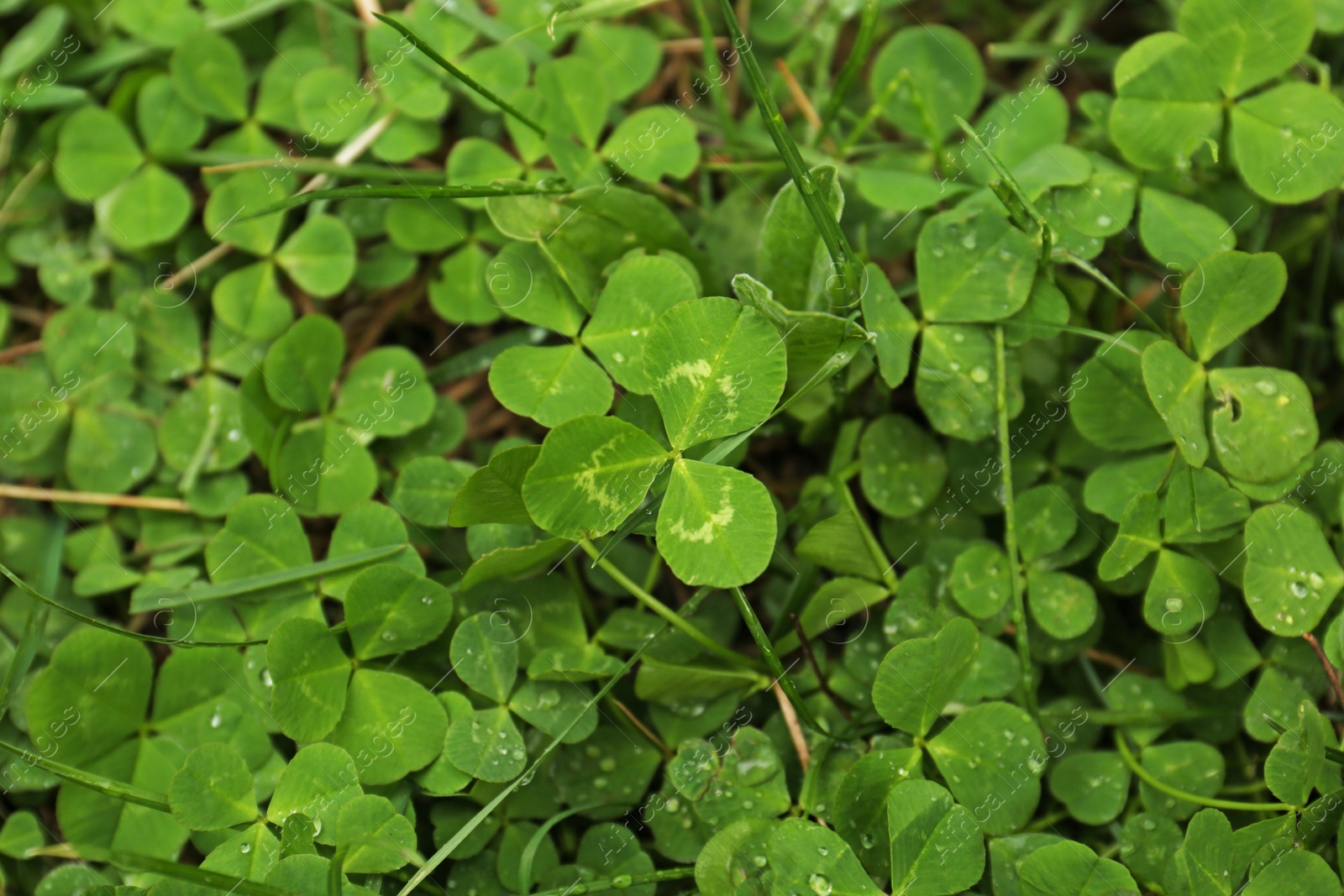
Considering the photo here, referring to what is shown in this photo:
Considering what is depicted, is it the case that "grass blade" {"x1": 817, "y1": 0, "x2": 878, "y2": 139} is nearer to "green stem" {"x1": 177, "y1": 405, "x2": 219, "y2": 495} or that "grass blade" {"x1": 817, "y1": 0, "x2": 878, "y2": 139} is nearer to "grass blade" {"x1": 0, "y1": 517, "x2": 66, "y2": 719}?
"green stem" {"x1": 177, "y1": 405, "x2": 219, "y2": 495}

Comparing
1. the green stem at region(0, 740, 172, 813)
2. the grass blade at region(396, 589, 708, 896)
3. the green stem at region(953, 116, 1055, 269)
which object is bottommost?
the grass blade at region(396, 589, 708, 896)

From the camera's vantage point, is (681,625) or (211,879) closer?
(211,879)

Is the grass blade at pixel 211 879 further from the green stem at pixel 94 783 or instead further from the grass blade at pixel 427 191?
the grass blade at pixel 427 191

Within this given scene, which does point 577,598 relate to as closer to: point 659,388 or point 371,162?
point 659,388

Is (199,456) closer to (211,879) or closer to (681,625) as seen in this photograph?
(211,879)

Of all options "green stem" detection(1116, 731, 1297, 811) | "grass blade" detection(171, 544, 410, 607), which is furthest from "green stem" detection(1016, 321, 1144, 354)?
"grass blade" detection(171, 544, 410, 607)

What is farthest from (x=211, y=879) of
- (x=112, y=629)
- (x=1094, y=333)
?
(x=1094, y=333)
